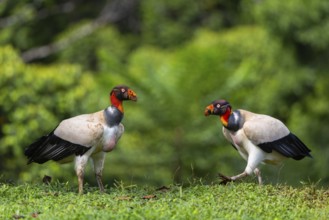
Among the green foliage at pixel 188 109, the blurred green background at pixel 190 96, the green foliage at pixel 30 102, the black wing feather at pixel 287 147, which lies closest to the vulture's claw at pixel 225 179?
the black wing feather at pixel 287 147

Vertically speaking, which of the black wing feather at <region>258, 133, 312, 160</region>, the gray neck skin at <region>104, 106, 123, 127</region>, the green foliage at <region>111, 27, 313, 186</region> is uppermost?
the gray neck skin at <region>104, 106, 123, 127</region>

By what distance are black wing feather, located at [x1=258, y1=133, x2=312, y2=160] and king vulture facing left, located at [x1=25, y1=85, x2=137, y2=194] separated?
4.80 ft

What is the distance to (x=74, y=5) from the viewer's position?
99.1 feet

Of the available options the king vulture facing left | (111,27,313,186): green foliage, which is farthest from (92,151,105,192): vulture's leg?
(111,27,313,186): green foliage

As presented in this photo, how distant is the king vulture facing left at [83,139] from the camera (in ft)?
26.2

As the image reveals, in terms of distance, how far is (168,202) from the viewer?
297 inches

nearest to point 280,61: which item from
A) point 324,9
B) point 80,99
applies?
point 324,9

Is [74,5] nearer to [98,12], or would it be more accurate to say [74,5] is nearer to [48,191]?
[98,12]

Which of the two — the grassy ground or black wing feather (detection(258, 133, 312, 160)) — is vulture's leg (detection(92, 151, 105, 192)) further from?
black wing feather (detection(258, 133, 312, 160))

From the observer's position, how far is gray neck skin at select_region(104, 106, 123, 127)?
8141 millimetres

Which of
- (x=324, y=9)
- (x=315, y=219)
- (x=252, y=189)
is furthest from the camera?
(x=324, y=9)

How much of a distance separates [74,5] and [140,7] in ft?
8.28

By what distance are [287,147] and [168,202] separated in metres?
1.52

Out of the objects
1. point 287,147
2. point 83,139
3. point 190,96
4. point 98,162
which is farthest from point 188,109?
point 83,139
